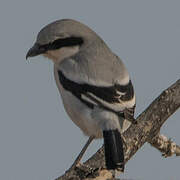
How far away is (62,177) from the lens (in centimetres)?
630

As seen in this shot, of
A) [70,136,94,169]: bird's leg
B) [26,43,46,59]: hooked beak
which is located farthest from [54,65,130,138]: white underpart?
[26,43,46,59]: hooked beak

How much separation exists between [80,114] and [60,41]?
844 mm

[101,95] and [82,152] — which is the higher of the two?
[101,95]

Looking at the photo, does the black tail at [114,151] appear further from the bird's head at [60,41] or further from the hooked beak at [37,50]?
the hooked beak at [37,50]

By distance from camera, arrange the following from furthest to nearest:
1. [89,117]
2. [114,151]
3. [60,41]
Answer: [60,41], [89,117], [114,151]

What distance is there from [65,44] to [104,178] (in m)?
1.52

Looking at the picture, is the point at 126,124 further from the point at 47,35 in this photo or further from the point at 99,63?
the point at 47,35

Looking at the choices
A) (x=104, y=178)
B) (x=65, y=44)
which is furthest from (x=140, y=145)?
(x=65, y=44)

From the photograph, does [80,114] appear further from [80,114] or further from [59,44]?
[59,44]

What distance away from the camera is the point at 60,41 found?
6.48 metres

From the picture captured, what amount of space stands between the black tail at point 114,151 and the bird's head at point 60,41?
3.42 feet

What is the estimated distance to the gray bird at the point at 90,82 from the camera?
6.05 meters

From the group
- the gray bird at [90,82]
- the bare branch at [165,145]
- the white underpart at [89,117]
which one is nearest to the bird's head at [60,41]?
the gray bird at [90,82]

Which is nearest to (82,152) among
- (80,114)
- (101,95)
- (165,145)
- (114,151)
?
(80,114)
